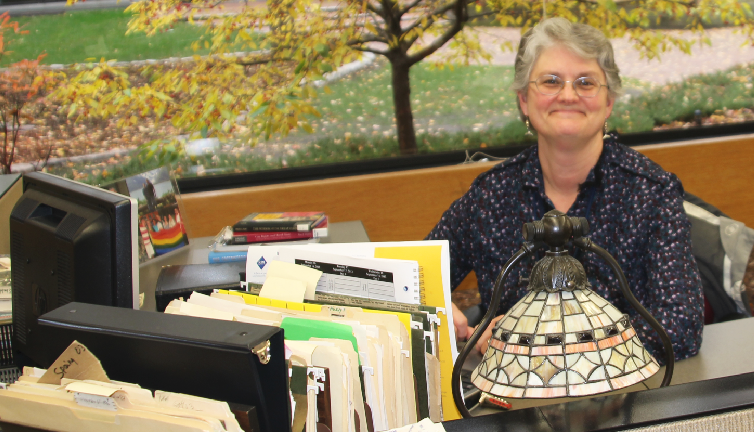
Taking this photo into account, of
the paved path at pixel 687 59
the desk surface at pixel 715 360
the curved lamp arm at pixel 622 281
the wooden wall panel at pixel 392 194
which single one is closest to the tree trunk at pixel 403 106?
the wooden wall panel at pixel 392 194

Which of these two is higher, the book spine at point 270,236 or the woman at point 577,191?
the woman at point 577,191

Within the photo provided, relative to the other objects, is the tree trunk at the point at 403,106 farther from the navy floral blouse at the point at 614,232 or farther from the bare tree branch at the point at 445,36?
the navy floral blouse at the point at 614,232

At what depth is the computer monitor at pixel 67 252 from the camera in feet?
3.55

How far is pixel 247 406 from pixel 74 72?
107 inches

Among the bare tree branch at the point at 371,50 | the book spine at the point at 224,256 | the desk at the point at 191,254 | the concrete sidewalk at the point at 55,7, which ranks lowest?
the desk at the point at 191,254

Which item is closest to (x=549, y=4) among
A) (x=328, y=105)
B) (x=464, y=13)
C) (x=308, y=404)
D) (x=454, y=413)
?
(x=464, y=13)

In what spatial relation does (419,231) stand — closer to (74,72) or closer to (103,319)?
(74,72)

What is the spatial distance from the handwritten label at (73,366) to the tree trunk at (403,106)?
257cm

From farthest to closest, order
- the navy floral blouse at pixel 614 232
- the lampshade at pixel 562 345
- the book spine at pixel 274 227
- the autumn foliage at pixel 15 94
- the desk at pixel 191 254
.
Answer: the autumn foliage at pixel 15 94 → the book spine at pixel 274 227 → the desk at pixel 191 254 → the navy floral blouse at pixel 614 232 → the lampshade at pixel 562 345

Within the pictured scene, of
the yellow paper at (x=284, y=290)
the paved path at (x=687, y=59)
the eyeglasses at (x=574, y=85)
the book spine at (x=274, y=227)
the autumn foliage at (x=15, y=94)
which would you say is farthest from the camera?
the paved path at (x=687, y=59)

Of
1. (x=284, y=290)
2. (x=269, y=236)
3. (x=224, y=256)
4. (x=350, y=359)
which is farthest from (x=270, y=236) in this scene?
(x=350, y=359)

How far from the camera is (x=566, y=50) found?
1.69 m

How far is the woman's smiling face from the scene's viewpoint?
1.67 m

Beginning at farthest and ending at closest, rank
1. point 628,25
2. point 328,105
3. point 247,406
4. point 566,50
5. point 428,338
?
point 628,25, point 328,105, point 566,50, point 428,338, point 247,406
